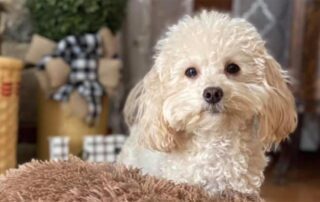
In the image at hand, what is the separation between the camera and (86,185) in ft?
3.57

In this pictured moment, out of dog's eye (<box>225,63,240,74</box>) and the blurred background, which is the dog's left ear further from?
the blurred background

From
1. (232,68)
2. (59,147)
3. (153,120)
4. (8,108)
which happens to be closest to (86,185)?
(153,120)

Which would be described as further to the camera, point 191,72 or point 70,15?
point 70,15

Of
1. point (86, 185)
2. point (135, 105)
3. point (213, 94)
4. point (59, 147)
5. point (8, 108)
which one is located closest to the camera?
point (86, 185)

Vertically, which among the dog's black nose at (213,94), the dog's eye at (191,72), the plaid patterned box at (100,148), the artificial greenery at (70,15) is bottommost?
the plaid patterned box at (100,148)

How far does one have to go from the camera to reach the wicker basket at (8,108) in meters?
1.87

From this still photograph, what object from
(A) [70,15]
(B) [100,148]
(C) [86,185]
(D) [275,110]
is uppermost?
(A) [70,15]

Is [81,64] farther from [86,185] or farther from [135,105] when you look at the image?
[86,185]

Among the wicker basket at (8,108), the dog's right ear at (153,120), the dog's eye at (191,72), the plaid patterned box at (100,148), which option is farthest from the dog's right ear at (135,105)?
the plaid patterned box at (100,148)

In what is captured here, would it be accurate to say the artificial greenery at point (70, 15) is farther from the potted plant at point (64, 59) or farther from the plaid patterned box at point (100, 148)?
the plaid patterned box at point (100, 148)

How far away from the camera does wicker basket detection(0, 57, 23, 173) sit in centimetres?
187

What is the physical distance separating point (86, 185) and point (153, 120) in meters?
0.25

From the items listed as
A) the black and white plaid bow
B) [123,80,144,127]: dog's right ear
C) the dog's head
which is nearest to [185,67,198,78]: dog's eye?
the dog's head

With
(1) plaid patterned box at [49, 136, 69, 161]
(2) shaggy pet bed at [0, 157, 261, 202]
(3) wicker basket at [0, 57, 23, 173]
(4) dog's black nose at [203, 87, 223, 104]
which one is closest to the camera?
(2) shaggy pet bed at [0, 157, 261, 202]
